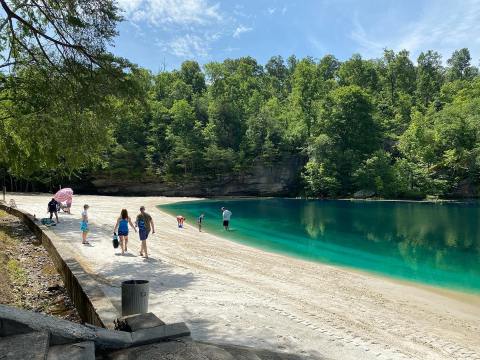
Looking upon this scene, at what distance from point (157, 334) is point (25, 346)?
4.94 feet

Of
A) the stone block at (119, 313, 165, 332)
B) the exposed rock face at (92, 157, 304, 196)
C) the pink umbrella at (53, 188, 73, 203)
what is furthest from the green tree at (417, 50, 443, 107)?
the stone block at (119, 313, 165, 332)

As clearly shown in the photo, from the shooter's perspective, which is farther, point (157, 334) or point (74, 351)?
point (157, 334)

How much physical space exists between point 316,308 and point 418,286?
27.7 ft

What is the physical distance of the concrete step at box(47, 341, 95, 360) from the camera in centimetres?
388

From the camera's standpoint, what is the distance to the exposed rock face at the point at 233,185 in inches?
2638

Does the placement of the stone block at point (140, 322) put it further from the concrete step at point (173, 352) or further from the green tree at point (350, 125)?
the green tree at point (350, 125)

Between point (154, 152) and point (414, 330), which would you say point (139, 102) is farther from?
point (154, 152)

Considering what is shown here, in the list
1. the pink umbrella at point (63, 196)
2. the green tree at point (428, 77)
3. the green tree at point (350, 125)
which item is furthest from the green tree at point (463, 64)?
the pink umbrella at point (63, 196)

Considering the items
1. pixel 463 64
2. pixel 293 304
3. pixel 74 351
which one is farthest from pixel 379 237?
pixel 463 64

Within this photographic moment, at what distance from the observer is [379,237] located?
3112cm

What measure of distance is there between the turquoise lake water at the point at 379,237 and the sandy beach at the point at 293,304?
3278mm

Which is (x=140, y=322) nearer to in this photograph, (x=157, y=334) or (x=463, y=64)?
(x=157, y=334)

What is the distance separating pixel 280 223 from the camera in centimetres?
3806

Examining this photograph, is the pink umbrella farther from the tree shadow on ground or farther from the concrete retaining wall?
the tree shadow on ground
